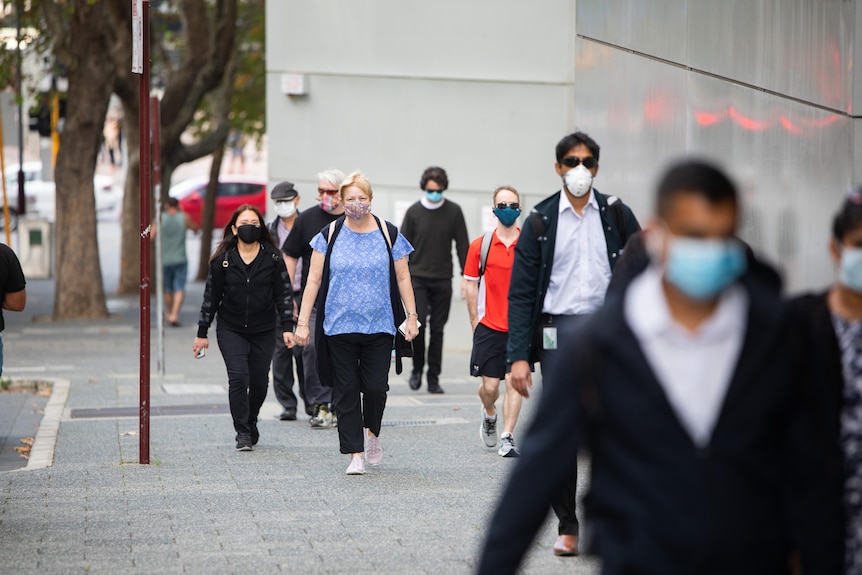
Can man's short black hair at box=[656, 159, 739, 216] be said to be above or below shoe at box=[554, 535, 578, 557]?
above

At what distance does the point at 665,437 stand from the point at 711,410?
0.36 ft

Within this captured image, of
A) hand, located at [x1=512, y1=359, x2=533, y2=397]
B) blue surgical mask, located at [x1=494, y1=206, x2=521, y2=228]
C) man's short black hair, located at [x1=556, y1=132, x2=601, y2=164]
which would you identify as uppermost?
man's short black hair, located at [x1=556, y1=132, x2=601, y2=164]

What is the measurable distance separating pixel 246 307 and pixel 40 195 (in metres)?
37.2

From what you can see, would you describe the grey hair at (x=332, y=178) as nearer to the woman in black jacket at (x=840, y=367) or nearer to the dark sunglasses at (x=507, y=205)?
the dark sunglasses at (x=507, y=205)

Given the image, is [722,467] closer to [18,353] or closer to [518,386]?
[518,386]

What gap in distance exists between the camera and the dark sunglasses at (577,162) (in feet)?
21.2

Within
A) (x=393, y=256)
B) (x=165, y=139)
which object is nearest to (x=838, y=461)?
(x=393, y=256)

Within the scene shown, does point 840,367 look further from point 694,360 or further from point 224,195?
point 224,195

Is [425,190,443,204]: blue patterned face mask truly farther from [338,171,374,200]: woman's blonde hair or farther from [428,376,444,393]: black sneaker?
[338,171,374,200]: woman's blonde hair

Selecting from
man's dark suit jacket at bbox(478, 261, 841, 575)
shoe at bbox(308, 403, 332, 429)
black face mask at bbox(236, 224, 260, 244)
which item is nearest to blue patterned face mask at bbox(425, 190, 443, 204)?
shoe at bbox(308, 403, 332, 429)

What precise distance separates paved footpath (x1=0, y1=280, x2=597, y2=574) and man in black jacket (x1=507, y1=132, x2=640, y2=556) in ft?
2.99

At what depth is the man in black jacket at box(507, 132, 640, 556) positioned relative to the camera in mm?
6379

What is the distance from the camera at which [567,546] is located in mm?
6508

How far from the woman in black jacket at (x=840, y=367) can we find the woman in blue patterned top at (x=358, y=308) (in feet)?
17.0
